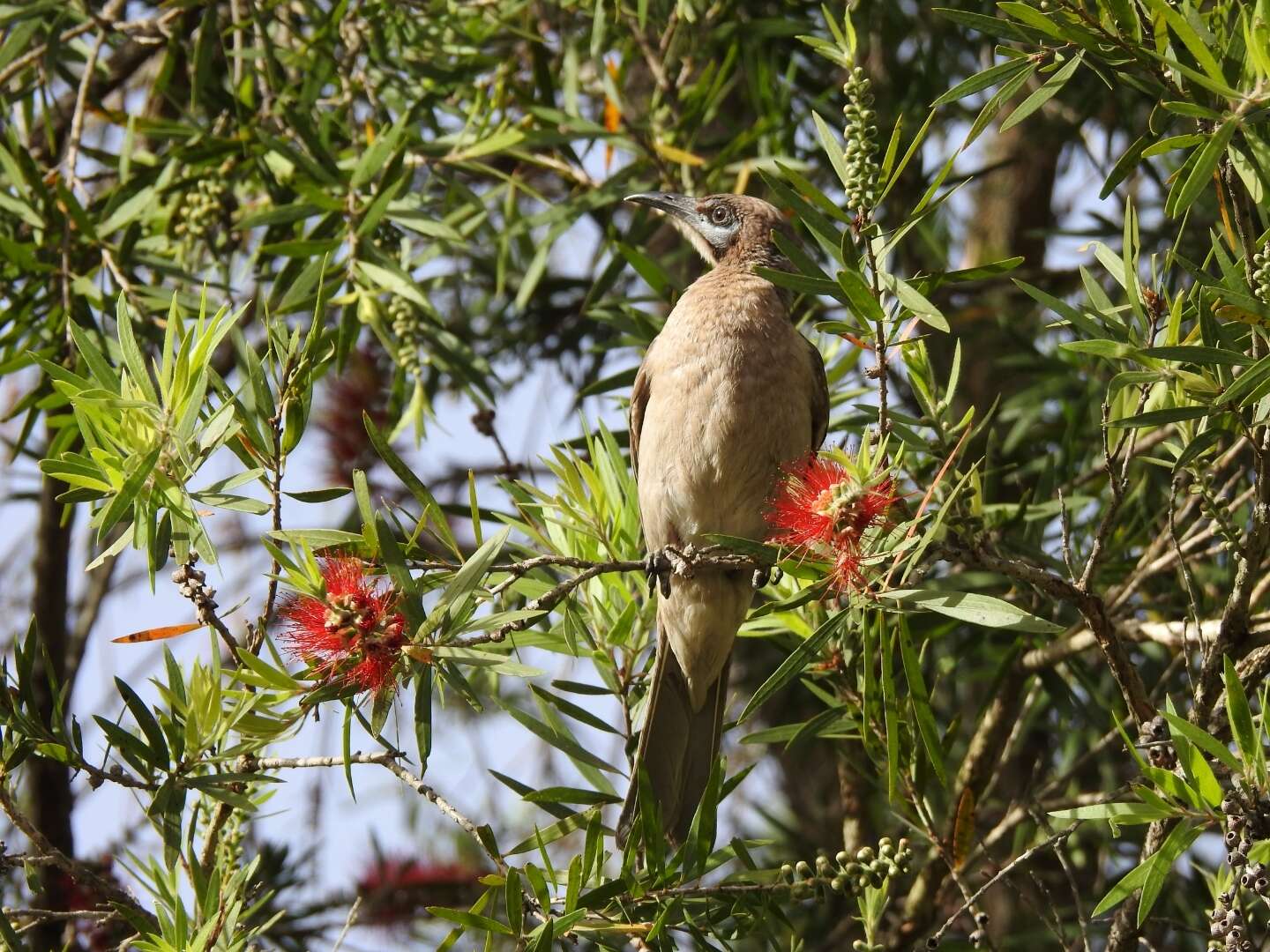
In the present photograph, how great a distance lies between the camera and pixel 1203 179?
Result: 6.99 ft

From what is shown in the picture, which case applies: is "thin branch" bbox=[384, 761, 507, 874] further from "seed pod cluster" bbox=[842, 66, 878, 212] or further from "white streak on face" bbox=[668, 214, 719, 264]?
"white streak on face" bbox=[668, 214, 719, 264]

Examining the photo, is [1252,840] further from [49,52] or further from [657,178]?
[49,52]

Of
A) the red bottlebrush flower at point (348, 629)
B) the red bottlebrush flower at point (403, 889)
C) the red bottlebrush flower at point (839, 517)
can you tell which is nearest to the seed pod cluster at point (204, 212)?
the red bottlebrush flower at point (348, 629)

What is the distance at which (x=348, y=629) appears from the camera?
240 cm

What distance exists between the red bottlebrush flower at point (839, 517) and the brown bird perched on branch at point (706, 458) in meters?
1.37

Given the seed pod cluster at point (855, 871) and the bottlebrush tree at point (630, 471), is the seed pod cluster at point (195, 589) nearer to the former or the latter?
the bottlebrush tree at point (630, 471)

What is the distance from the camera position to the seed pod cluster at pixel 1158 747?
2.59 m

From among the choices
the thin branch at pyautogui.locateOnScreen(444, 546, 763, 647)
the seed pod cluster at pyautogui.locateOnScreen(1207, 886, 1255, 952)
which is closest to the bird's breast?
the thin branch at pyautogui.locateOnScreen(444, 546, 763, 647)

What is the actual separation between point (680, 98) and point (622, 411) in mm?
1089

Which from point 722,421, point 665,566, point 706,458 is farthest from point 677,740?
point 722,421

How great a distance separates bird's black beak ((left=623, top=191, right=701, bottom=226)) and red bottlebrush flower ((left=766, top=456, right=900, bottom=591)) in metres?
2.11

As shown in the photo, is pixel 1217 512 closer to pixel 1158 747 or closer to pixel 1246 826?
pixel 1158 747

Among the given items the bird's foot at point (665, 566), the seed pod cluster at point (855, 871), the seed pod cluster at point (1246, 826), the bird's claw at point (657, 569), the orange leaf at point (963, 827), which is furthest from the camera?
the bird's claw at point (657, 569)

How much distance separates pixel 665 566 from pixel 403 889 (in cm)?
206
